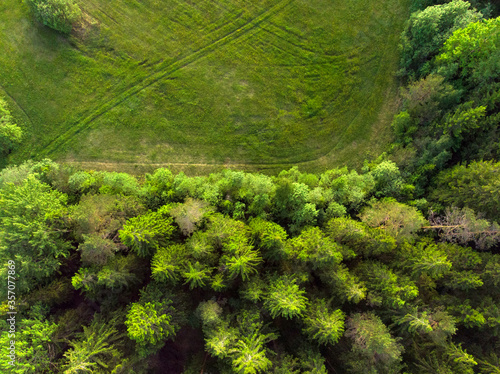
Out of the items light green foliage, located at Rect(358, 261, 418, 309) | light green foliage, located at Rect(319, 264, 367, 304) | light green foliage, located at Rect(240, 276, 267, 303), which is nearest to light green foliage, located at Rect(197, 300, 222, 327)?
light green foliage, located at Rect(240, 276, 267, 303)

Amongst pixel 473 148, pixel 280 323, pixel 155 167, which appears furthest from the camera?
pixel 155 167

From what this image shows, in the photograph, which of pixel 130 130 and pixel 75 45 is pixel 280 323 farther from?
pixel 75 45

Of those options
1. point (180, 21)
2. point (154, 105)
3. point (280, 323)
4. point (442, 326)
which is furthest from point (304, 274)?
point (180, 21)

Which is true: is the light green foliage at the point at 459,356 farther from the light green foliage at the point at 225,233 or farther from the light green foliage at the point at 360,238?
the light green foliage at the point at 225,233

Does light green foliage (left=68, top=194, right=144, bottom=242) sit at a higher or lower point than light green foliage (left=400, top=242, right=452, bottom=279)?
lower

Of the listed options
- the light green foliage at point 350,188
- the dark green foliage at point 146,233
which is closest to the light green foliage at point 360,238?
the light green foliage at point 350,188

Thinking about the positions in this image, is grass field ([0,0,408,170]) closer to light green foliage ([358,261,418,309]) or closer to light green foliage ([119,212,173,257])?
light green foliage ([119,212,173,257])

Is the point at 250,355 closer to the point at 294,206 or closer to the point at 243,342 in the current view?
the point at 243,342
